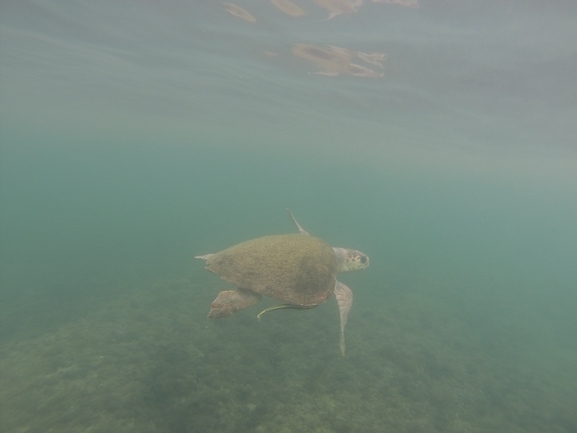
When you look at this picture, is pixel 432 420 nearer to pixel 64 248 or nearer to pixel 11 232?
pixel 64 248

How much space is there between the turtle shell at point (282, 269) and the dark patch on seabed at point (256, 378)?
264 cm

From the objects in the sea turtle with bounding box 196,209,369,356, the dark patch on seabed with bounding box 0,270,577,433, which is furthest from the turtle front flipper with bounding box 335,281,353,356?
the dark patch on seabed with bounding box 0,270,577,433

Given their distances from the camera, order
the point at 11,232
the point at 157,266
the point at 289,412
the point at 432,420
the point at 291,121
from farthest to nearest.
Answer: the point at 291,121 → the point at 11,232 → the point at 157,266 → the point at 432,420 → the point at 289,412

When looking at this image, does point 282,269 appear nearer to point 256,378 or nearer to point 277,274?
point 277,274

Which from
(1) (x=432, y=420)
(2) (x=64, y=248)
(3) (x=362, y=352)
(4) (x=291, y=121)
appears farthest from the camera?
(4) (x=291, y=121)

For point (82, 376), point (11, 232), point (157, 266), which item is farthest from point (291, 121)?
point (82, 376)

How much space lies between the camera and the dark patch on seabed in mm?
5425

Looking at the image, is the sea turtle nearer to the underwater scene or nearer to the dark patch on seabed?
the underwater scene

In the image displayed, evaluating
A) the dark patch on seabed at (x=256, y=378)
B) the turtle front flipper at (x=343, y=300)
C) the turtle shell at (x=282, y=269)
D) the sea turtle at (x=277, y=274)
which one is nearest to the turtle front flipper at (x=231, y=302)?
the sea turtle at (x=277, y=274)

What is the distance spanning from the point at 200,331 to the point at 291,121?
26109 millimetres

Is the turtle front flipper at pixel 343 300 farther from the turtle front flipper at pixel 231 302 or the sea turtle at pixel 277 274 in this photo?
the turtle front flipper at pixel 231 302

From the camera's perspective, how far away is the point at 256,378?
6.61 m

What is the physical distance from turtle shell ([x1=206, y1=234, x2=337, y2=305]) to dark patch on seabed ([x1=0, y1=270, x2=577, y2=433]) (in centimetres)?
264

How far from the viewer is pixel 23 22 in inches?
Result: 486
